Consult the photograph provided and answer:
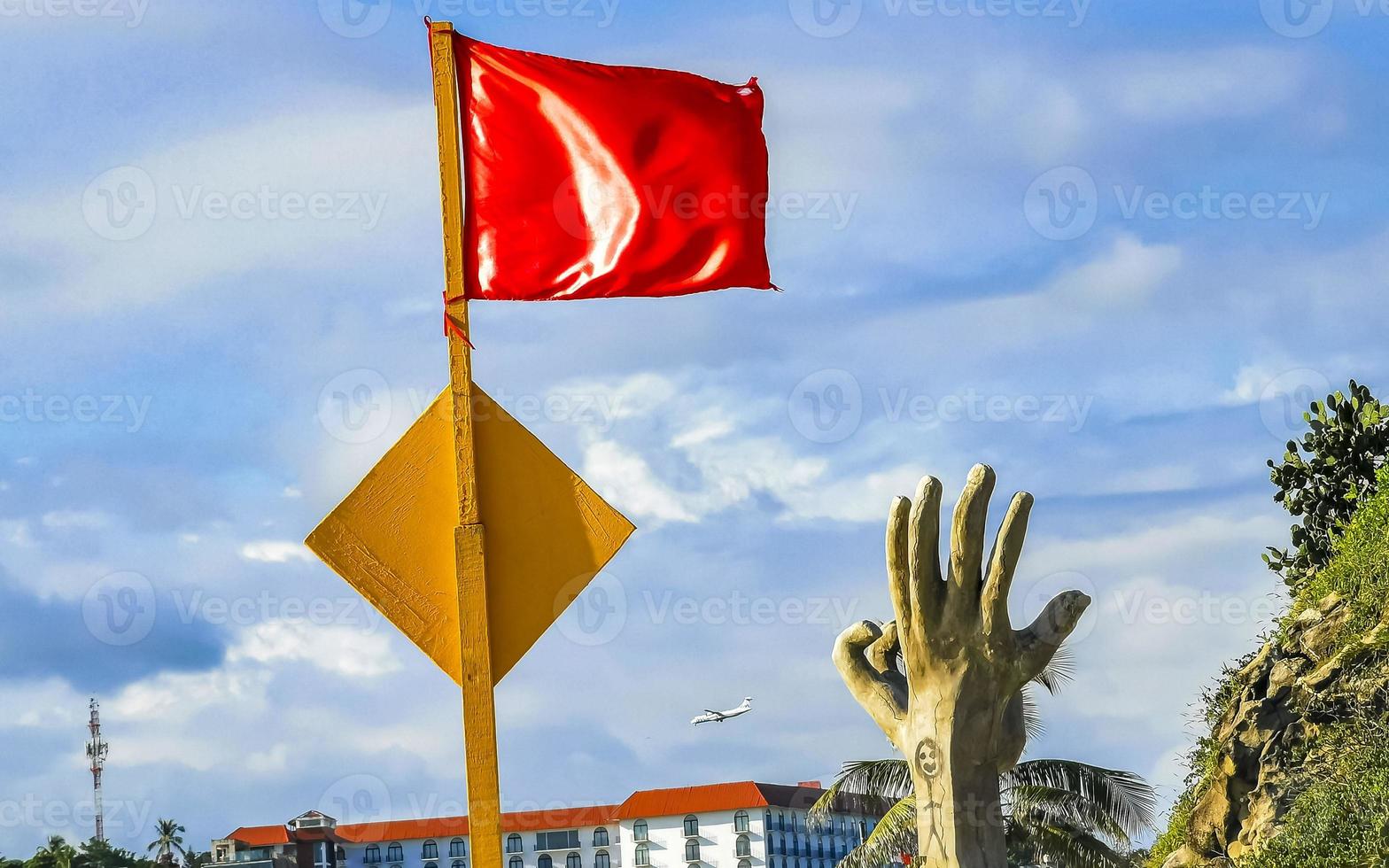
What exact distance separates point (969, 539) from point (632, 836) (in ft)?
308

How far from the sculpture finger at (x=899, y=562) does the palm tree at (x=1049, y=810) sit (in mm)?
11447

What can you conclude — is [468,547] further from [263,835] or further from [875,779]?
[263,835]

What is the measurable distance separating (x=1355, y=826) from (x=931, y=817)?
5757 millimetres

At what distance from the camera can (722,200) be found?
8828 mm

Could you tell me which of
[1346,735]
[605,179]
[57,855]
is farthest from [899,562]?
[57,855]

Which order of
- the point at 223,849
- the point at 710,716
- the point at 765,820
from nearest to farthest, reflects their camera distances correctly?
1. the point at 710,716
2. the point at 223,849
3. the point at 765,820

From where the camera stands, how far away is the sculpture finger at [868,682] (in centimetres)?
1216

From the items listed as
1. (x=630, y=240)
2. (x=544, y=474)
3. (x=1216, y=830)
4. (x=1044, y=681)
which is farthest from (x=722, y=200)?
(x=1044, y=681)

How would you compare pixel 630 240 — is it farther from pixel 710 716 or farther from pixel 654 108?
pixel 710 716

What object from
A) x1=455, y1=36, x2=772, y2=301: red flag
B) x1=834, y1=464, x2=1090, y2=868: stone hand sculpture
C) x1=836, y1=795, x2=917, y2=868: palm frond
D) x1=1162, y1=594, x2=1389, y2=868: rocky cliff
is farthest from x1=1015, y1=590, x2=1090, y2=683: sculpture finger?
x1=836, y1=795, x2=917, y2=868: palm frond

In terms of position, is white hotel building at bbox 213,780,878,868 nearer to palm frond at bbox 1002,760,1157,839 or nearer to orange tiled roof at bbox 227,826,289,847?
orange tiled roof at bbox 227,826,289,847

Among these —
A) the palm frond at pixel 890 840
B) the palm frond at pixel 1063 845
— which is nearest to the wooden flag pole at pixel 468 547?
the palm frond at pixel 890 840

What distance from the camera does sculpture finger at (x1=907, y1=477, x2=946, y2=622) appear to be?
36.2 ft

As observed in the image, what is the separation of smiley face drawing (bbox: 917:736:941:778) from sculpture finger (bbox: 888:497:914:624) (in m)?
0.99
